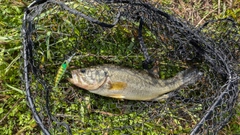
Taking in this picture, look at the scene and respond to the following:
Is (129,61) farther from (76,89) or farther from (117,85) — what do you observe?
(76,89)

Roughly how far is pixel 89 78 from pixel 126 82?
38 centimetres

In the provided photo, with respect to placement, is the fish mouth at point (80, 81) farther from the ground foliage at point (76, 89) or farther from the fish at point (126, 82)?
the ground foliage at point (76, 89)

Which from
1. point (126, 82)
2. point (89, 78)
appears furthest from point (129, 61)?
point (89, 78)

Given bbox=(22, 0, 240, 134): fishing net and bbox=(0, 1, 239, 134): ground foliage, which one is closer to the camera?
bbox=(22, 0, 240, 134): fishing net

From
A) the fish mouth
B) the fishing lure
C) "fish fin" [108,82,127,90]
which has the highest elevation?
the fishing lure

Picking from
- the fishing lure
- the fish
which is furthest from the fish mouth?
the fishing lure

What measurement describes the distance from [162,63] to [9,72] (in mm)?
1589

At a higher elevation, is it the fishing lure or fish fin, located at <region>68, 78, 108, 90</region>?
the fishing lure

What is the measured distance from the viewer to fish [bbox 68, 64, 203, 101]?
113 inches

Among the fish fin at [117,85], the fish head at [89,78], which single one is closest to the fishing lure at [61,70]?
the fish head at [89,78]

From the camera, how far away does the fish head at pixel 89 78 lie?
285 centimetres

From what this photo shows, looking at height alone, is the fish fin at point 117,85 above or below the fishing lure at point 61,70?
below

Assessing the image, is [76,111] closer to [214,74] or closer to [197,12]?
[214,74]

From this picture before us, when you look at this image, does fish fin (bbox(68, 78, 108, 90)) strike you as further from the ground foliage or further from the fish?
the ground foliage
